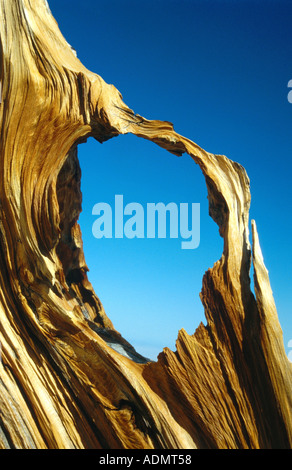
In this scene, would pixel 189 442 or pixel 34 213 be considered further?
pixel 34 213

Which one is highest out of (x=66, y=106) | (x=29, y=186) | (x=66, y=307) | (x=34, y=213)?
(x=66, y=106)

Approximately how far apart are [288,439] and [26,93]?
285cm

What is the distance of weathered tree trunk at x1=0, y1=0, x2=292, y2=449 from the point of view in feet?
9.34

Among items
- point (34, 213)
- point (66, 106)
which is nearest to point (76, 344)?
point (34, 213)

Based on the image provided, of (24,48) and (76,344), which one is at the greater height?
(24,48)

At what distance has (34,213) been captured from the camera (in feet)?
10.0

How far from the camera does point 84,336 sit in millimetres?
2971

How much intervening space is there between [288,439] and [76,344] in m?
1.49

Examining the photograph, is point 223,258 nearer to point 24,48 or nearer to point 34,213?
point 34,213

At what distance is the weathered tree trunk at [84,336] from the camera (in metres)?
2.85

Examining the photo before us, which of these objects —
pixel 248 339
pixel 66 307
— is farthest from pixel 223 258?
pixel 66 307
